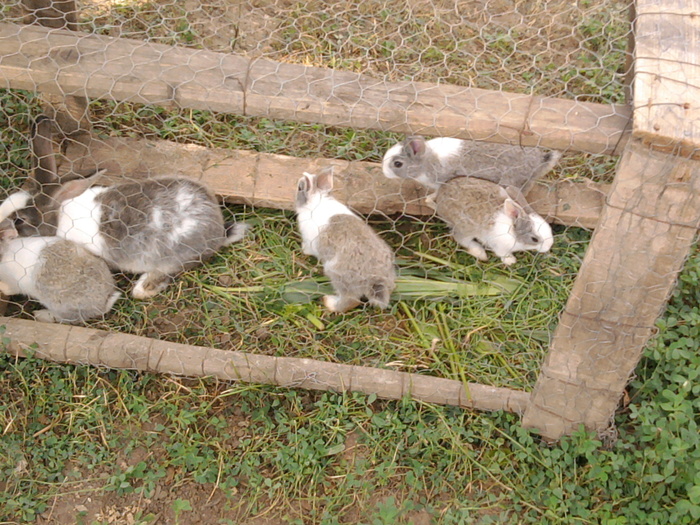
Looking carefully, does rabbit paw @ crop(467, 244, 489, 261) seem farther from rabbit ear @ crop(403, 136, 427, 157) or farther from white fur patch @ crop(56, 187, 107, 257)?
white fur patch @ crop(56, 187, 107, 257)

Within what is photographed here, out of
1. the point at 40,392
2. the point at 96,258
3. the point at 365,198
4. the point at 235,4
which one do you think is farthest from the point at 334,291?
the point at 235,4

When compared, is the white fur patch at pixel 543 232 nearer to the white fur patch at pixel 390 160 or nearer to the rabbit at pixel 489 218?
the rabbit at pixel 489 218

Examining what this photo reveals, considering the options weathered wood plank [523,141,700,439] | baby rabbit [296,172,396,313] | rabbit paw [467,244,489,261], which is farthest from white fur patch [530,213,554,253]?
weathered wood plank [523,141,700,439]

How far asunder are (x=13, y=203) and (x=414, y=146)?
5.70 ft

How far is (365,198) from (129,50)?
1285 millimetres

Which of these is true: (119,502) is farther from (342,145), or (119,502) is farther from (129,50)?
(342,145)

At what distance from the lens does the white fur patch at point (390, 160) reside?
10.3 ft

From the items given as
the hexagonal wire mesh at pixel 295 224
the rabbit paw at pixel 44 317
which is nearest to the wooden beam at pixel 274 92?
the hexagonal wire mesh at pixel 295 224

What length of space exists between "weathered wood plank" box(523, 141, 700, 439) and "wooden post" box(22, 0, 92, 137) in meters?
2.08

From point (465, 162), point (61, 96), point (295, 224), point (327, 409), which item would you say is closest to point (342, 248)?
point (295, 224)

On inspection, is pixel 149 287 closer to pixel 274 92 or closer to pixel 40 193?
pixel 40 193

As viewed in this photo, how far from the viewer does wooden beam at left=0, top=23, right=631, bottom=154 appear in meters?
2.09

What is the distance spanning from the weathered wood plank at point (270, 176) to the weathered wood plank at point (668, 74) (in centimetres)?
119

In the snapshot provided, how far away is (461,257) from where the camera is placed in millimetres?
3180
